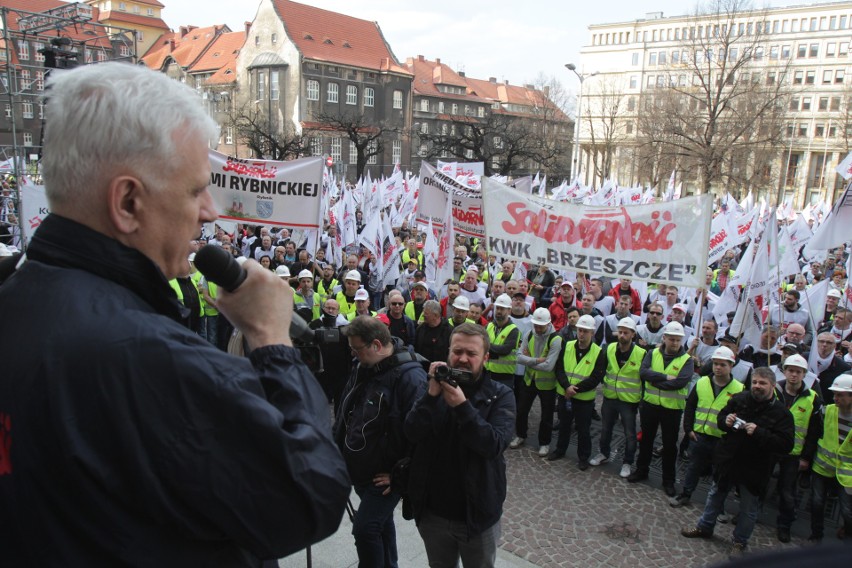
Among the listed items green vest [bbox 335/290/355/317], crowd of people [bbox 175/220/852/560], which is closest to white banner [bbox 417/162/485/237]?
crowd of people [bbox 175/220/852/560]

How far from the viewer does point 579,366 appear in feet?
25.7

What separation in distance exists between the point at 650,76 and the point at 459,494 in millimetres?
94046

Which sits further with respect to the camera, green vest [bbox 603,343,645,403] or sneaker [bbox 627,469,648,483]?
green vest [bbox 603,343,645,403]

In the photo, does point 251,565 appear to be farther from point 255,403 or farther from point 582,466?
point 582,466

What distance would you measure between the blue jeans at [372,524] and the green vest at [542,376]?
15.0 feet

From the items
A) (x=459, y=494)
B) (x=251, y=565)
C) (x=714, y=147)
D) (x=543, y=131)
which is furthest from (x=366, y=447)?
(x=543, y=131)

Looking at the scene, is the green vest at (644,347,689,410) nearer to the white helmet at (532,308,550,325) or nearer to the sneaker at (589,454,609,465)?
the sneaker at (589,454,609,465)

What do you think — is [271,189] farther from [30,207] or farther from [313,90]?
[313,90]

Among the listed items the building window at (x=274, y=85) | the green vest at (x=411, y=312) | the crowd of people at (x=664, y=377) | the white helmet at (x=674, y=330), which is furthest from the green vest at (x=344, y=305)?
the building window at (x=274, y=85)

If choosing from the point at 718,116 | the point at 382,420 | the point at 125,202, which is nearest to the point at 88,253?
the point at 125,202

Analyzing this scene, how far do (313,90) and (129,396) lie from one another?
223 feet

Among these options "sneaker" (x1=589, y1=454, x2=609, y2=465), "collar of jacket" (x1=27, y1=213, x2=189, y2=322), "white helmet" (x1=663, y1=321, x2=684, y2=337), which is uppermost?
"collar of jacket" (x1=27, y1=213, x2=189, y2=322)

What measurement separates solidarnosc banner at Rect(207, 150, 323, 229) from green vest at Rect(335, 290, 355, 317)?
1.51 metres

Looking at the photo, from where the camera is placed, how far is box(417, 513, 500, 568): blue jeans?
3.57 m
